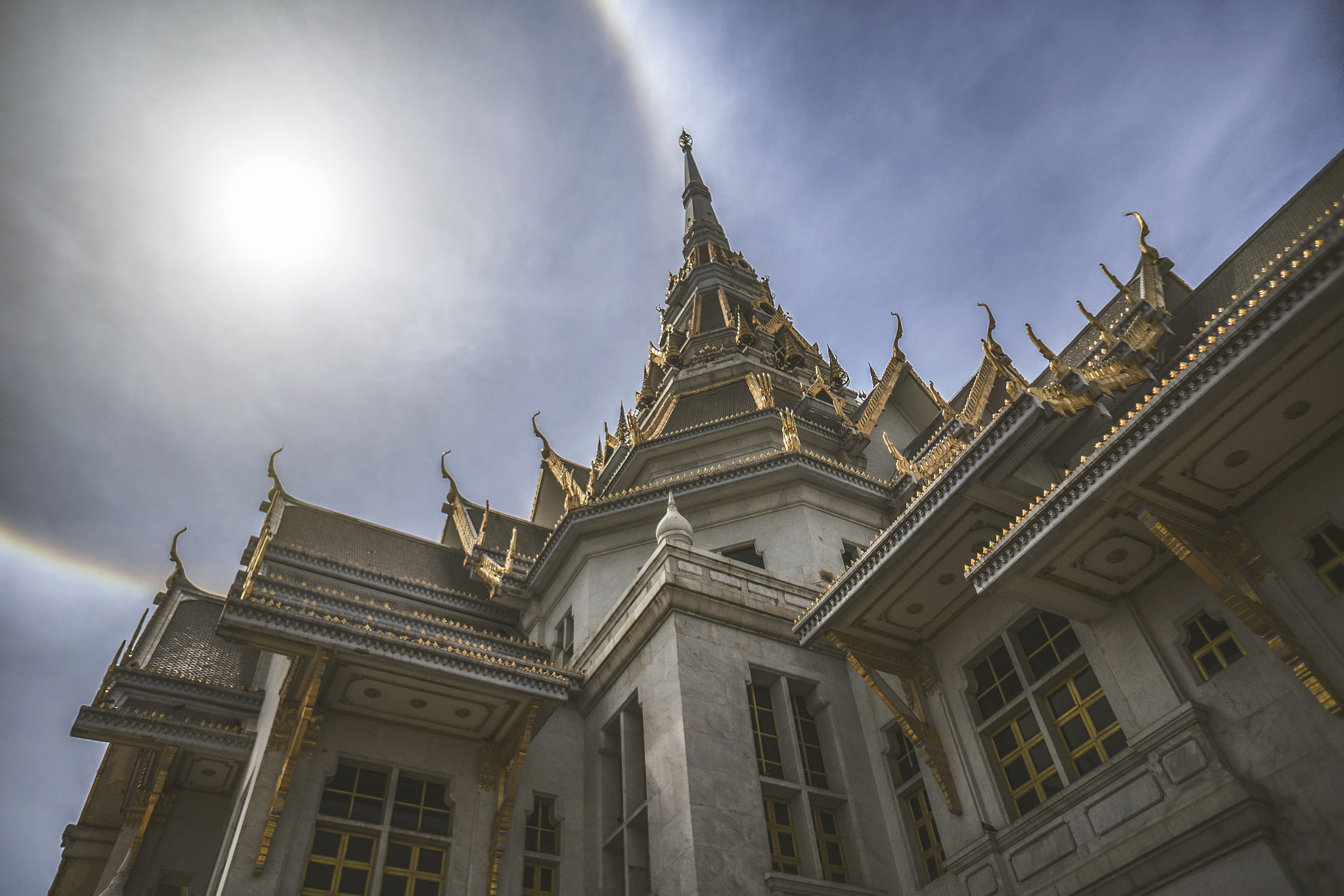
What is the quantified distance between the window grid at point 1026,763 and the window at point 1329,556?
13.2 feet

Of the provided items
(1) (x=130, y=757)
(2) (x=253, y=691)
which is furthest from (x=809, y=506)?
(1) (x=130, y=757)

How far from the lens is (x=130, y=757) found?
22.6 metres

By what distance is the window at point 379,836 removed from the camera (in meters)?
13.7

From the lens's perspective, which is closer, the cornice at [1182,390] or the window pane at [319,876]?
the cornice at [1182,390]

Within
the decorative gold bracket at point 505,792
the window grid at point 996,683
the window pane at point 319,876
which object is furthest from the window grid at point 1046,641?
the window pane at point 319,876

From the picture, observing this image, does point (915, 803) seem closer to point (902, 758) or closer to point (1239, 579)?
point (902, 758)

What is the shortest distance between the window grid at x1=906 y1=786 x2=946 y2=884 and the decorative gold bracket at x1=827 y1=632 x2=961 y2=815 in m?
0.68

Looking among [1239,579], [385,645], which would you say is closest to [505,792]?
[385,645]

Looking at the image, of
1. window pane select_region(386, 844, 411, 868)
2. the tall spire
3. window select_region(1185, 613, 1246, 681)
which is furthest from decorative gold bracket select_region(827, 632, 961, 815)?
the tall spire

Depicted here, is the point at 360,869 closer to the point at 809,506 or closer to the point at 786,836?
the point at 786,836

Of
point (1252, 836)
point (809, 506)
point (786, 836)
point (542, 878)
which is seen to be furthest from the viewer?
point (809, 506)

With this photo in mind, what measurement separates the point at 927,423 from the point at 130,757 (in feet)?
77.7

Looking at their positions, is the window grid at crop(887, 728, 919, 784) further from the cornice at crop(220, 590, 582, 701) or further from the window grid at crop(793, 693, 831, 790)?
the cornice at crop(220, 590, 582, 701)

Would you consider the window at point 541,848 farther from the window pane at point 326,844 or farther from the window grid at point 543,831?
the window pane at point 326,844
